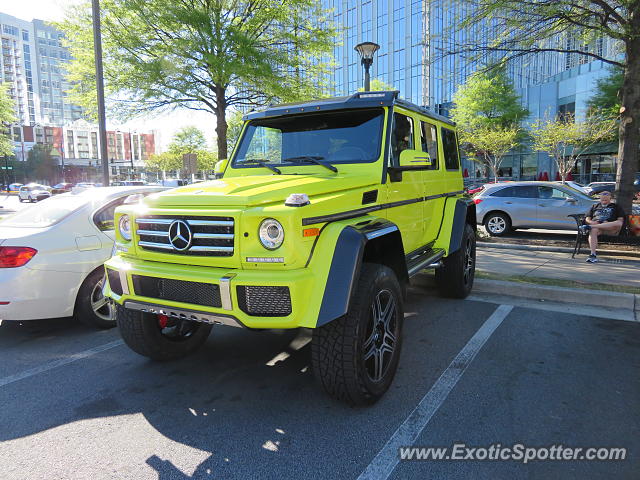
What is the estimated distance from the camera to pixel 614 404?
10.5ft

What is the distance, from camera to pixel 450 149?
233 inches

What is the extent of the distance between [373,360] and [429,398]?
0.55 metres

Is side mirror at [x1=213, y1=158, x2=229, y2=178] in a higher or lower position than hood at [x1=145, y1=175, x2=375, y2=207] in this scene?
higher

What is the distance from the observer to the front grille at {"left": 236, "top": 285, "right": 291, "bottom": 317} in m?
2.66

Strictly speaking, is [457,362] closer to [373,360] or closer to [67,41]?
[373,360]

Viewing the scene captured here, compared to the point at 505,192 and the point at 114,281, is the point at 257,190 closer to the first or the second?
the point at 114,281

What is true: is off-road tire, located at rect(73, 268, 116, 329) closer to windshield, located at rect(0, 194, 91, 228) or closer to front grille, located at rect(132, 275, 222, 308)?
windshield, located at rect(0, 194, 91, 228)

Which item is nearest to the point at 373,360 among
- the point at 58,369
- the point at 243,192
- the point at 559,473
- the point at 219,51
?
the point at 559,473

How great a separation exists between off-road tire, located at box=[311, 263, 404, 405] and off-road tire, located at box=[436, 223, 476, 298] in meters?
2.84

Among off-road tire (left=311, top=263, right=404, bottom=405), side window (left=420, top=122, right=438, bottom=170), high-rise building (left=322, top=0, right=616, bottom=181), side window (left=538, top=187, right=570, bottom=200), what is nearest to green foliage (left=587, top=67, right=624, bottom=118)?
high-rise building (left=322, top=0, right=616, bottom=181)

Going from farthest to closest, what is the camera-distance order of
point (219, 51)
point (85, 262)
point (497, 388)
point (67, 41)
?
1. point (67, 41)
2. point (219, 51)
3. point (85, 262)
4. point (497, 388)

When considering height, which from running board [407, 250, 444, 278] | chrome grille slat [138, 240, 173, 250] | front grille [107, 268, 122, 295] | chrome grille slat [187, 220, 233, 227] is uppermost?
chrome grille slat [187, 220, 233, 227]

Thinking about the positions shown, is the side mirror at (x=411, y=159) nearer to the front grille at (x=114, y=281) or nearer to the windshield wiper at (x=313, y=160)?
the windshield wiper at (x=313, y=160)

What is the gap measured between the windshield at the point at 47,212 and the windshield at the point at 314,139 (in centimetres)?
210
